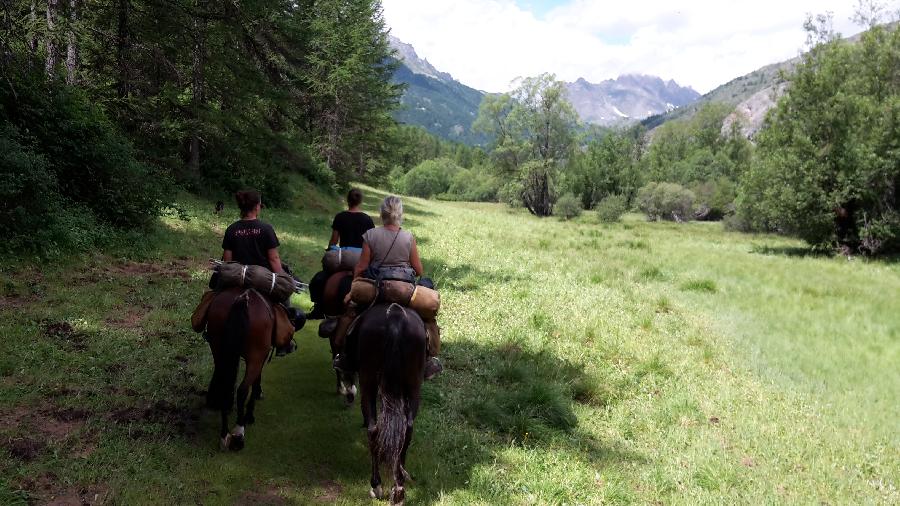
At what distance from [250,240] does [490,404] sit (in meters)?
4.09

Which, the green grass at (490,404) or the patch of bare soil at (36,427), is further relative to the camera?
the green grass at (490,404)

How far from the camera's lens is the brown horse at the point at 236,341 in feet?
18.3

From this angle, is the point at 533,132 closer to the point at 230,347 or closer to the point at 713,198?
the point at 713,198

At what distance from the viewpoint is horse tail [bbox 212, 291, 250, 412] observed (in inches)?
218

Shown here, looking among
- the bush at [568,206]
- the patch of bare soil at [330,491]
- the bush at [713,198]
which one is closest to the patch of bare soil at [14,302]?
the patch of bare soil at [330,491]

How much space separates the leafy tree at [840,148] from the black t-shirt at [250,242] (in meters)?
32.6

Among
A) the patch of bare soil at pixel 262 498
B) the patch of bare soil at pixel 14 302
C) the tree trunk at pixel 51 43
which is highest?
the tree trunk at pixel 51 43

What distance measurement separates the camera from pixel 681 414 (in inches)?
308

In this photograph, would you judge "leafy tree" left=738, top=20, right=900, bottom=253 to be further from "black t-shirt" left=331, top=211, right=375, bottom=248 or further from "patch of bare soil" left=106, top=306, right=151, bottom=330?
"patch of bare soil" left=106, top=306, right=151, bottom=330

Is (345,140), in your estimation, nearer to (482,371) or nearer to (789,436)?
(482,371)

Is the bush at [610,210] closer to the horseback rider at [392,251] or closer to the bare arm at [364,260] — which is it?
the horseback rider at [392,251]

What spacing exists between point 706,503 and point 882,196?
107ft

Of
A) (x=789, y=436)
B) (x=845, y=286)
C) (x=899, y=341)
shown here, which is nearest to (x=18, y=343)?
(x=789, y=436)

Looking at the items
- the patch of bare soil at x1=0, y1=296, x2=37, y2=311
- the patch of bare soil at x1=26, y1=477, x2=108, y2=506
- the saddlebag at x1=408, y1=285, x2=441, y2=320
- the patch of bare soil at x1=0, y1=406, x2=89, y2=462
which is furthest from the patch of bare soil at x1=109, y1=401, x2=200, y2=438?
the patch of bare soil at x1=0, y1=296, x2=37, y2=311
